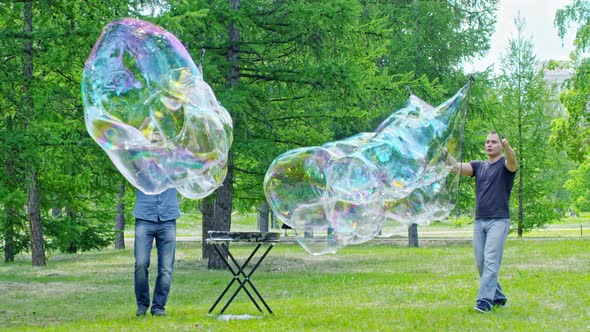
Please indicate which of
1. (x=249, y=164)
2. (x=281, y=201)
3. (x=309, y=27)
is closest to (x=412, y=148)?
(x=281, y=201)

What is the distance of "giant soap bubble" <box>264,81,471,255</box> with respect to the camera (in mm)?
8594

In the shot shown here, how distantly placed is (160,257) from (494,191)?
3872mm

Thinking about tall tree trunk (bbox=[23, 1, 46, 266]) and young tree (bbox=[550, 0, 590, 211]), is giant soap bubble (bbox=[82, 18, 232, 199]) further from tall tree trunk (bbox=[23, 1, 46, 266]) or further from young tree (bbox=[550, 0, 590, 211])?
young tree (bbox=[550, 0, 590, 211])

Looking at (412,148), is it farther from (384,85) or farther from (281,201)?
(384,85)

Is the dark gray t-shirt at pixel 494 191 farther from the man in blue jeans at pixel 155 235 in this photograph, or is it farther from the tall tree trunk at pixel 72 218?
the tall tree trunk at pixel 72 218

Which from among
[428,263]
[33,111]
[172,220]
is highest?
[33,111]

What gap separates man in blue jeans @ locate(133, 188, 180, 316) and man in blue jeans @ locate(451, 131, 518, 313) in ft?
10.9

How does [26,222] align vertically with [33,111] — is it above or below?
below

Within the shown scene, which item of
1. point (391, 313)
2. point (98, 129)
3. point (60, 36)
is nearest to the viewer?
point (98, 129)

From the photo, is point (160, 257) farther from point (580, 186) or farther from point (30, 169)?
point (580, 186)

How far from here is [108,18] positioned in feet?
43.3

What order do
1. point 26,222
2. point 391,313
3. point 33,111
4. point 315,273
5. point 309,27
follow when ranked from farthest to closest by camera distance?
1. point 26,222
2. point 315,273
3. point 309,27
4. point 33,111
5. point 391,313

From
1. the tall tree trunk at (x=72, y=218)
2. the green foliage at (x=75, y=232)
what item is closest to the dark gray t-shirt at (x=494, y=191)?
the green foliage at (x=75, y=232)

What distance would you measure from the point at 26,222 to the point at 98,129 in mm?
18100
